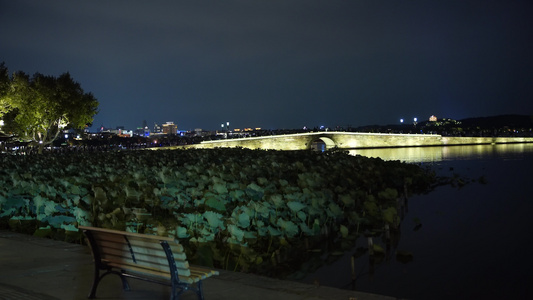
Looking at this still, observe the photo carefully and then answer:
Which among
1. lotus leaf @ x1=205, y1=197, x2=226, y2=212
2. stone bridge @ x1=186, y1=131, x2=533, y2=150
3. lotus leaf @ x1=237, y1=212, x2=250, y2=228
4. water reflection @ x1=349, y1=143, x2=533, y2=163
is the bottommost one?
lotus leaf @ x1=237, y1=212, x2=250, y2=228

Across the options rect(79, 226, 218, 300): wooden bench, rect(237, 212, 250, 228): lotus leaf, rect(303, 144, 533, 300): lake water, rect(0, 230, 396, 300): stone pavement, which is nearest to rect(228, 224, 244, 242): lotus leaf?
rect(237, 212, 250, 228): lotus leaf

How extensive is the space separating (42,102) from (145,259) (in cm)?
5021

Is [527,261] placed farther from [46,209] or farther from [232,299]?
[46,209]

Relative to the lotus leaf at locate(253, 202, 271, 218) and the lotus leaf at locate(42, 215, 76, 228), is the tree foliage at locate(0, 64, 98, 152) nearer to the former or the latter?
the lotus leaf at locate(42, 215, 76, 228)

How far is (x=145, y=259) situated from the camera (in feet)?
19.6

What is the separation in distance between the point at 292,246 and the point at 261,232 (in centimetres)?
135

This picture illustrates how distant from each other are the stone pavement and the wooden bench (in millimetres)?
343

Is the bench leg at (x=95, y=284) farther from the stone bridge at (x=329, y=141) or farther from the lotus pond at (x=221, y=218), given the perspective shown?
the stone bridge at (x=329, y=141)

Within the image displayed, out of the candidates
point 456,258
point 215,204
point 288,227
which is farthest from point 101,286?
point 456,258

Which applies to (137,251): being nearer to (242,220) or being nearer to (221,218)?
(242,220)

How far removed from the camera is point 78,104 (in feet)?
181

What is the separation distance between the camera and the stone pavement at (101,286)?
21.4 feet

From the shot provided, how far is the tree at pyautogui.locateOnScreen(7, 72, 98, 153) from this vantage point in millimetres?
50250

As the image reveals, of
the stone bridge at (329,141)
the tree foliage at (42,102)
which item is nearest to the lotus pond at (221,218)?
the tree foliage at (42,102)
